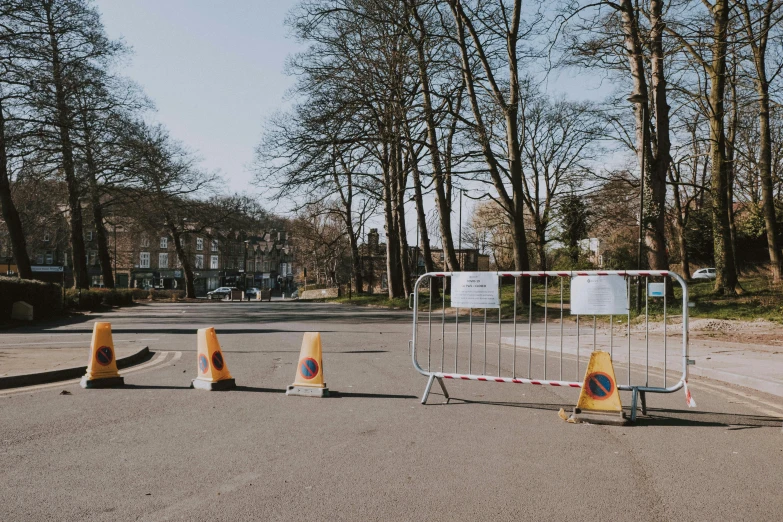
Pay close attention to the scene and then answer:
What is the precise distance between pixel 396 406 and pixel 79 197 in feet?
112

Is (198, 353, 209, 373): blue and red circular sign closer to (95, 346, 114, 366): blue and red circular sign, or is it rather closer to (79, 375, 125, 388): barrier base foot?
(79, 375, 125, 388): barrier base foot

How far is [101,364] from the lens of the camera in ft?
32.3

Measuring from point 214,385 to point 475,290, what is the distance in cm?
357

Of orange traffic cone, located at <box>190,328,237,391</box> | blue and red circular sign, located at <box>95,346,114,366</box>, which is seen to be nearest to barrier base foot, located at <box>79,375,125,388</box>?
blue and red circular sign, located at <box>95,346,114,366</box>

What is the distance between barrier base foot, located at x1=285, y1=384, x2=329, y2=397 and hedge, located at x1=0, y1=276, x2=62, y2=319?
17.1 meters

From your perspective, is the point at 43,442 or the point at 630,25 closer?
the point at 43,442

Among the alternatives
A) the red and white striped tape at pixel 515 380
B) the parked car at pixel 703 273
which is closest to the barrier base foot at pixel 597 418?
the red and white striped tape at pixel 515 380

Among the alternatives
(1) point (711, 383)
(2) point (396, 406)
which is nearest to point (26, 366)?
(2) point (396, 406)

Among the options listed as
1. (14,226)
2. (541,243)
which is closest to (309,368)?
(14,226)

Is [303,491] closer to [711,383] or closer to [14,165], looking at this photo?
[711,383]

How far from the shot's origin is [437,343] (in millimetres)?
16984

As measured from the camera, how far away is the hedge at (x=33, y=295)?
23.1 m

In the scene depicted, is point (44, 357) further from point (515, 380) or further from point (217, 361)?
point (515, 380)

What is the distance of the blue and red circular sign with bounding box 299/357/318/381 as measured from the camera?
9.17 m
